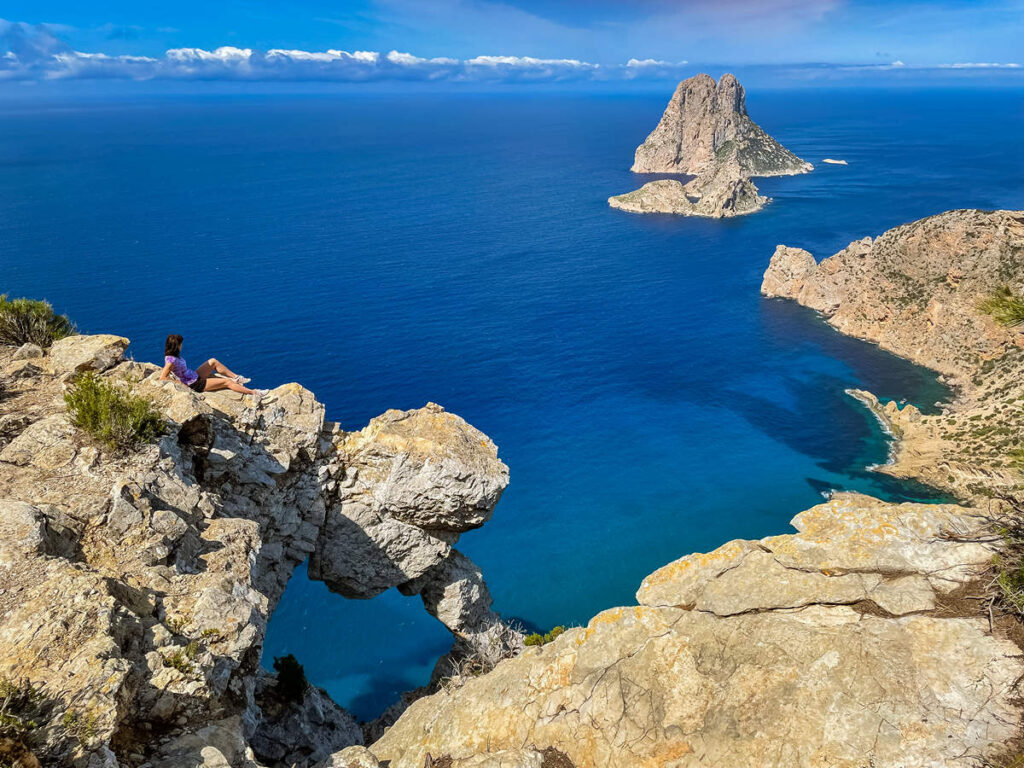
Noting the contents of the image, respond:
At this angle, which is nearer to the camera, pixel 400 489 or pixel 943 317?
pixel 400 489

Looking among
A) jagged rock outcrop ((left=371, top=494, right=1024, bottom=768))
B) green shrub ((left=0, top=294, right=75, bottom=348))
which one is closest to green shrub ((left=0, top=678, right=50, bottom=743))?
jagged rock outcrop ((left=371, top=494, right=1024, bottom=768))

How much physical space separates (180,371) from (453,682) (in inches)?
460

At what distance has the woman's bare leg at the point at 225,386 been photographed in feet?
57.5

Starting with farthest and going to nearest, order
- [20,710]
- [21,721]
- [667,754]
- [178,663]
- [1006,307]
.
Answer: [1006,307], [667,754], [178,663], [20,710], [21,721]

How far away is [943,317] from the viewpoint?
72.8 metres

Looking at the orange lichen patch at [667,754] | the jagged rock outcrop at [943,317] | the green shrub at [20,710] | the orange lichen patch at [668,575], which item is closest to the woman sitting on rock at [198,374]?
the green shrub at [20,710]

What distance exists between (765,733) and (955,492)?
49.9m

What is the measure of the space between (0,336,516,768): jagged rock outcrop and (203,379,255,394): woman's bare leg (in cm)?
30

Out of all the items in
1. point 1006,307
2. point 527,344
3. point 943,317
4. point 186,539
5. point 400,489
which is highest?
point 1006,307

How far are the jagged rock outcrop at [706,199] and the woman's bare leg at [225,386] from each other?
503 feet

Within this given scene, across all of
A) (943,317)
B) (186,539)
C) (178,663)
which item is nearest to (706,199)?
(943,317)

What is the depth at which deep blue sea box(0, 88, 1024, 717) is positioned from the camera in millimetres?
44750

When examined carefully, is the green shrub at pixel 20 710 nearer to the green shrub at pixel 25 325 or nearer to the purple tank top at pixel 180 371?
the purple tank top at pixel 180 371

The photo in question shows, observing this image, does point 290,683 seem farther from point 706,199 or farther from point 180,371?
point 706,199
